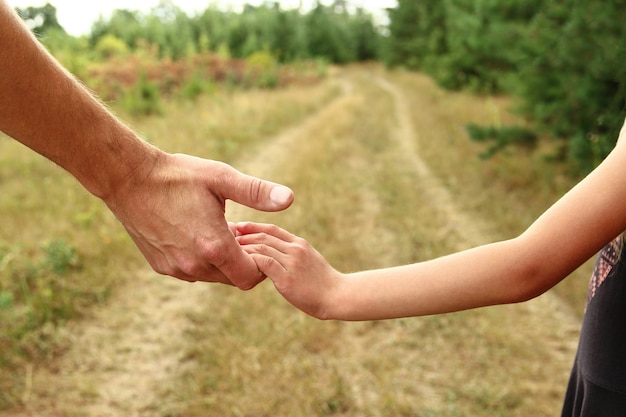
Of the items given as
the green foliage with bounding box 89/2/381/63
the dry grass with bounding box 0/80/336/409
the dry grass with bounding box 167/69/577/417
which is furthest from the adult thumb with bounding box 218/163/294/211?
the green foliage with bounding box 89/2/381/63

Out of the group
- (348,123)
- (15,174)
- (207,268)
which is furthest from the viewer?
(348,123)

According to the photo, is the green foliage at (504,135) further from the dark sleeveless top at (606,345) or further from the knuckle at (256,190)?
the knuckle at (256,190)

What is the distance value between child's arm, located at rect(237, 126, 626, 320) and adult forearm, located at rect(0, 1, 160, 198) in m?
0.59

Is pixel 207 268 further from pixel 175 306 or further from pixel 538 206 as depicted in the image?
pixel 538 206

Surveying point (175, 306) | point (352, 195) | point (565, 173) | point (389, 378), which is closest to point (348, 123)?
point (352, 195)

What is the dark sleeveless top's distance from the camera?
1.26 meters

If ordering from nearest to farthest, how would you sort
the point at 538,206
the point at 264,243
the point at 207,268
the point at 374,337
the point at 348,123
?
1. the point at 264,243
2. the point at 207,268
3. the point at 374,337
4. the point at 538,206
5. the point at 348,123

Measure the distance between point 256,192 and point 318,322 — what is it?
1.92 meters

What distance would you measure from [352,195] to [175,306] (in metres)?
2.94

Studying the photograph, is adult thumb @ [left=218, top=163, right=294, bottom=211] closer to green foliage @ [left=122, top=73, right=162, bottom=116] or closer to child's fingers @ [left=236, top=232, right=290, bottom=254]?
child's fingers @ [left=236, top=232, right=290, bottom=254]

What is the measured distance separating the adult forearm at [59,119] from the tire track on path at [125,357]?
58.2 inches

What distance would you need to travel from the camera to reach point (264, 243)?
1.58m

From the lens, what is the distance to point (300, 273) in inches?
55.4

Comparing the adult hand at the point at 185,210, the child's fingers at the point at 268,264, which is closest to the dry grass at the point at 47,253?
the adult hand at the point at 185,210
